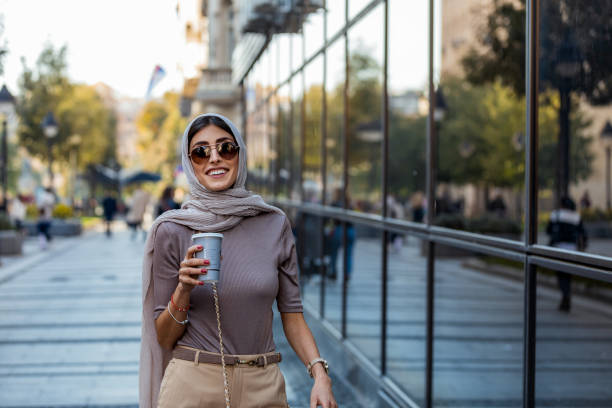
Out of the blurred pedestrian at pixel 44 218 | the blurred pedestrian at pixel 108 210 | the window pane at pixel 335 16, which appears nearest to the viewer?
the window pane at pixel 335 16

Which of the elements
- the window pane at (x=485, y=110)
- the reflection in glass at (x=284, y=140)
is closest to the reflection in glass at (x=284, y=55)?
the reflection in glass at (x=284, y=140)

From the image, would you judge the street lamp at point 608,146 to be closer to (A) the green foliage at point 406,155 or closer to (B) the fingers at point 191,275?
(A) the green foliage at point 406,155

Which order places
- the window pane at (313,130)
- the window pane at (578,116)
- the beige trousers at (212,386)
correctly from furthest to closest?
the window pane at (313,130)
the window pane at (578,116)
the beige trousers at (212,386)

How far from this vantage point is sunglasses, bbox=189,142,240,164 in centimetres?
267

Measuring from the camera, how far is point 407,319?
9.95 m

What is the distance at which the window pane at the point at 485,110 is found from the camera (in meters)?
5.45

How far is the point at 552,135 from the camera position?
17.6 ft

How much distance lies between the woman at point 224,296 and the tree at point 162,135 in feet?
168

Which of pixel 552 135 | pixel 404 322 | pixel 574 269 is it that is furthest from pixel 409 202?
pixel 574 269

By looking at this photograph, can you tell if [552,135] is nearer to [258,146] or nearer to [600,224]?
[600,224]

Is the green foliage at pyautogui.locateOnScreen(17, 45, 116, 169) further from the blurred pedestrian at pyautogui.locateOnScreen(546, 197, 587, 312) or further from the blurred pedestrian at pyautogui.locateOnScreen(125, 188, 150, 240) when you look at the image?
the blurred pedestrian at pyautogui.locateOnScreen(546, 197, 587, 312)

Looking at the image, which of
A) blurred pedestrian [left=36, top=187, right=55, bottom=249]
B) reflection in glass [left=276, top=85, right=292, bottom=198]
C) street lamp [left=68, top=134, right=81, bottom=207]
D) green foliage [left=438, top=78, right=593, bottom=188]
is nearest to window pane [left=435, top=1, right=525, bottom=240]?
green foliage [left=438, top=78, right=593, bottom=188]

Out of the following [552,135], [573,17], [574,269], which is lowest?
[574,269]

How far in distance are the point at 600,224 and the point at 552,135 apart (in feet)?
2.69
